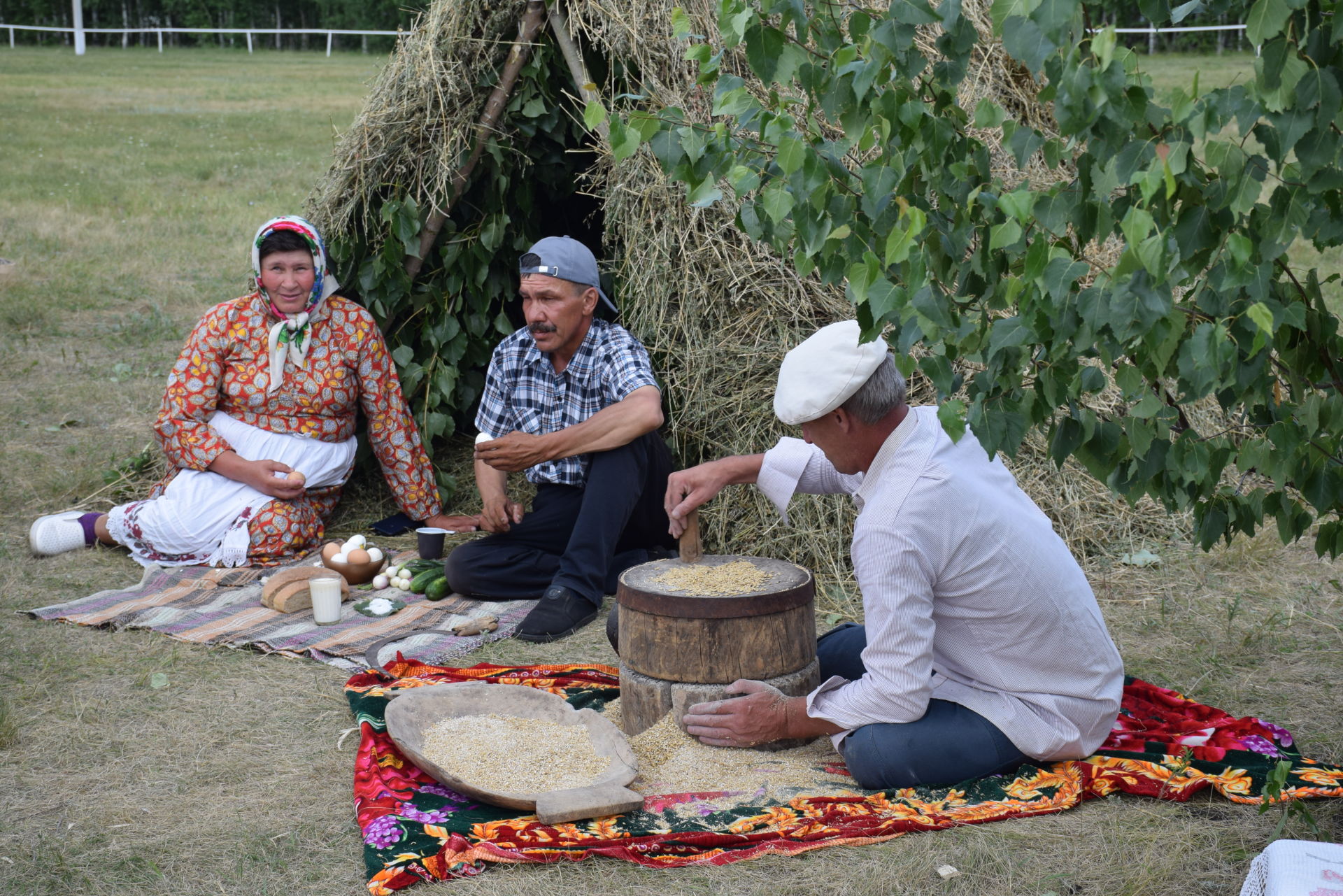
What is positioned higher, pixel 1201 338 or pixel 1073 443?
pixel 1201 338

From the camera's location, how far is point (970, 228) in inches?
86.2

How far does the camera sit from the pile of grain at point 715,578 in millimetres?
3449

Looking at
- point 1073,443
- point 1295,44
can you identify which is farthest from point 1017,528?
point 1295,44

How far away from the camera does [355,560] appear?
5.20 m

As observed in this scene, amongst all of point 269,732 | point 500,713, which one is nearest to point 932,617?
point 500,713

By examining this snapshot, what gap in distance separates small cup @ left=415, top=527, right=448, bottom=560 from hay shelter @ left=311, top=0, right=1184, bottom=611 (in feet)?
2.46

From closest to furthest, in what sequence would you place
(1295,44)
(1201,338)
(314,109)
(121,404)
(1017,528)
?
(1295,44), (1201,338), (1017,528), (121,404), (314,109)

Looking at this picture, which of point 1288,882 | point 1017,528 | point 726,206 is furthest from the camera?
point 726,206

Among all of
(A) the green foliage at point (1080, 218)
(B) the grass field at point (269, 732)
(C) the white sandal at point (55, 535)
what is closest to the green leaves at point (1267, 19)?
(A) the green foliage at point (1080, 218)

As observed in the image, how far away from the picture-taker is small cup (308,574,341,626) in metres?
4.71

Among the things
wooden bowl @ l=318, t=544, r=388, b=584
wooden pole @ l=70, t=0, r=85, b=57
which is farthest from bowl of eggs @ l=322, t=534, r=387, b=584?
wooden pole @ l=70, t=0, r=85, b=57

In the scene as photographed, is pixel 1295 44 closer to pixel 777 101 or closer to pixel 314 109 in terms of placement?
pixel 777 101

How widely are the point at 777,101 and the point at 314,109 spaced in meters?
24.0

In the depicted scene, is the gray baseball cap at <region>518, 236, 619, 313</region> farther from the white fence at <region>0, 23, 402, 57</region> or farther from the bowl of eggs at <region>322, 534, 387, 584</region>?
the white fence at <region>0, 23, 402, 57</region>
